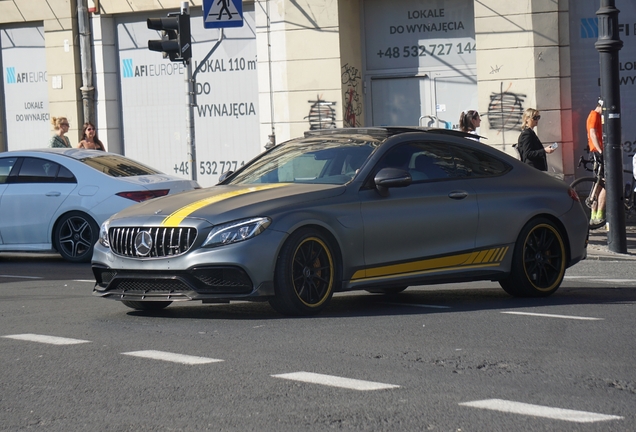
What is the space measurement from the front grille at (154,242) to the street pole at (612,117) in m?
7.29

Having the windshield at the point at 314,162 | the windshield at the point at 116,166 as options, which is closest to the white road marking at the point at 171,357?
the windshield at the point at 314,162

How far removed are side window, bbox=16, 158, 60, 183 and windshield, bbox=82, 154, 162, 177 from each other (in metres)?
0.43

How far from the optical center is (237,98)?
70.3 ft

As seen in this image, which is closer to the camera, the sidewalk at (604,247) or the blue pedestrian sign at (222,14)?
the sidewalk at (604,247)

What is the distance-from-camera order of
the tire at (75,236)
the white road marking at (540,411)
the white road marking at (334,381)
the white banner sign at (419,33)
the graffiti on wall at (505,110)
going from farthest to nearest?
1. the white banner sign at (419,33)
2. the graffiti on wall at (505,110)
3. the tire at (75,236)
4. the white road marking at (334,381)
5. the white road marking at (540,411)

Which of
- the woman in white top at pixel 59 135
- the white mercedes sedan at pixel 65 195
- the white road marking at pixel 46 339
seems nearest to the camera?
the white road marking at pixel 46 339

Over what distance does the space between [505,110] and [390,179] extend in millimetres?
10473

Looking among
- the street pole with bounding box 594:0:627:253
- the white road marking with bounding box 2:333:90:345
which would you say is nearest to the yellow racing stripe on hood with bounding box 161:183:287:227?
the white road marking with bounding box 2:333:90:345

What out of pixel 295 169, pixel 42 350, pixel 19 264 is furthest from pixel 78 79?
pixel 42 350

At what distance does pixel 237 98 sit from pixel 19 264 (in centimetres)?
818

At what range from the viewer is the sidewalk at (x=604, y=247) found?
537 inches

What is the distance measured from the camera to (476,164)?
9.54m

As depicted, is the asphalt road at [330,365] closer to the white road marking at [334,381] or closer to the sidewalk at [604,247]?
the white road marking at [334,381]

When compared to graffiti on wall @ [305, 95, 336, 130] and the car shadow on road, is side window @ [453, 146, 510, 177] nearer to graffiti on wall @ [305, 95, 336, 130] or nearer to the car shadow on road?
the car shadow on road
